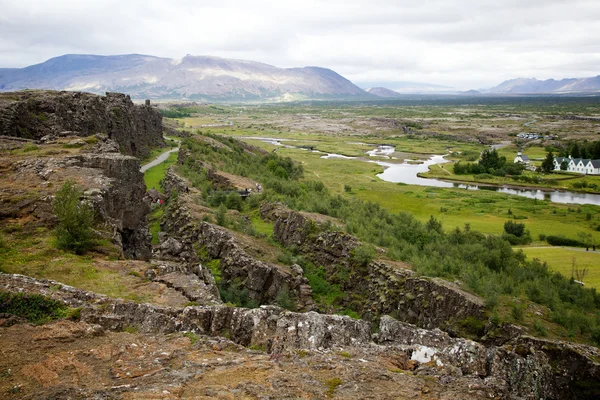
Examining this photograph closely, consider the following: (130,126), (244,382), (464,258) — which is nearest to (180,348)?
(244,382)

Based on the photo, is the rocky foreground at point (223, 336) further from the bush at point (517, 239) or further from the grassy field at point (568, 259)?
the bush at point (517, 239)

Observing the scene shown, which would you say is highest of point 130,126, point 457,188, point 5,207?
point 130,126

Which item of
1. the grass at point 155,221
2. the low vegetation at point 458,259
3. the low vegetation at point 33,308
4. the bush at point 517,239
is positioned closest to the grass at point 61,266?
the low vegetation at point 33,308

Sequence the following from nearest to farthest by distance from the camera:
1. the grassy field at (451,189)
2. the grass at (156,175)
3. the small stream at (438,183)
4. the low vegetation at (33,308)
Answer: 1. the low vegetation at (33,308)
2. the grass at (156,175)
3. the grassy field at (451,189)
4. the small stream at (438,183)

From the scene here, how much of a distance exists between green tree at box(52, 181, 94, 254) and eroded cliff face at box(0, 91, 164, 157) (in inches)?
946

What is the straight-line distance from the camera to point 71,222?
728 inches

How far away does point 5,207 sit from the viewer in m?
20.7

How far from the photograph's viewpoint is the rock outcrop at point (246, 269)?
86.0 feet

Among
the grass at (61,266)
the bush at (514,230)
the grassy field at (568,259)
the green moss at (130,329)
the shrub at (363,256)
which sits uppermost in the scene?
the grass at (61,266)

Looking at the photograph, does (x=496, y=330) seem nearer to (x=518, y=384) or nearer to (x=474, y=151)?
(x=518, y=384)

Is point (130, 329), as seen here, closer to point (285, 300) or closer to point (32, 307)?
point (32, 307)

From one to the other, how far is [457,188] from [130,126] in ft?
204

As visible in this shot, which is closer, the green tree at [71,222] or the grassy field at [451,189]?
the green tree at [71,222]

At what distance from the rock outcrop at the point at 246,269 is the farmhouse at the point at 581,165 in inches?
3880
